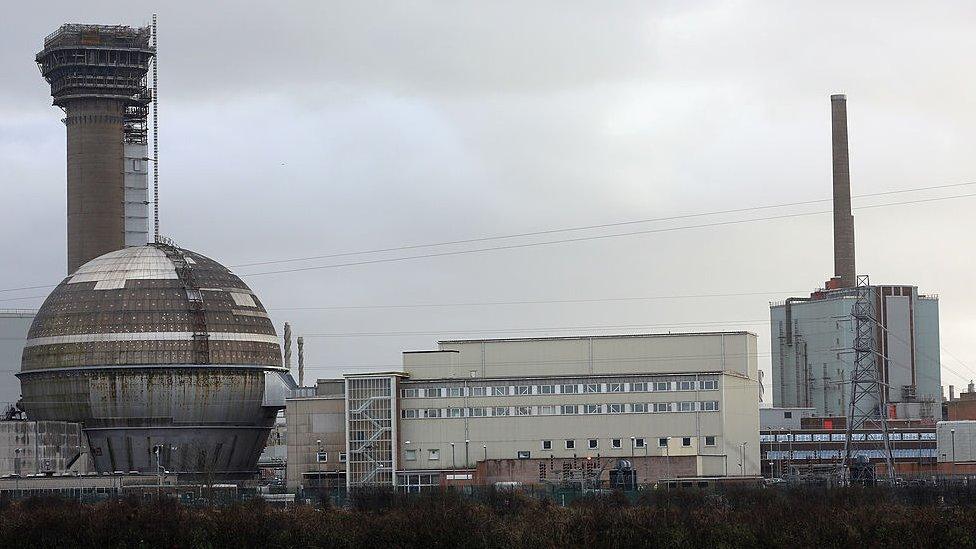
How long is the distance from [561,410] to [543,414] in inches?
49.9

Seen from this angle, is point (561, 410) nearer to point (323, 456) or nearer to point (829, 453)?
point (323, 456)

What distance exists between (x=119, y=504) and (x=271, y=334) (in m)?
48.6

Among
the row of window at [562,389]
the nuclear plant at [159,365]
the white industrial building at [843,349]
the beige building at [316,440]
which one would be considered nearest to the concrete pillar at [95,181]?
the nuclear plant at [159,365]

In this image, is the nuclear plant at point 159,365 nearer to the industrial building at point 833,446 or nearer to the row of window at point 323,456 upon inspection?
the row of window at point 323,456

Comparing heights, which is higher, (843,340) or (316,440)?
(843,340)

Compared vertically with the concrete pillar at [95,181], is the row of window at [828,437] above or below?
below

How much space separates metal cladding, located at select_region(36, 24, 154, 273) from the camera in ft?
575

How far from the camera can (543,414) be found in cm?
11444

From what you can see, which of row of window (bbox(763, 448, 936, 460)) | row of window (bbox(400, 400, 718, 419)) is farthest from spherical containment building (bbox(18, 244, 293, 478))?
row of window (bbox(763, 448, 936, 460))

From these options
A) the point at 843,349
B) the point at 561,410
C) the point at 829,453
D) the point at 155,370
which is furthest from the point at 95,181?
the point at 843,349

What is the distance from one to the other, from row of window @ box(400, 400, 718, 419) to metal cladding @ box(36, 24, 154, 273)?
68.5 metres

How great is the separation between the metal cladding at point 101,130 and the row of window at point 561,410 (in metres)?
68.5

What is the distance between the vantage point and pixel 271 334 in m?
132

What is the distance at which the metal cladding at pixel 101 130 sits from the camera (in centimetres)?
17538
